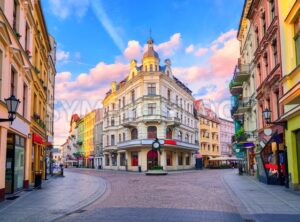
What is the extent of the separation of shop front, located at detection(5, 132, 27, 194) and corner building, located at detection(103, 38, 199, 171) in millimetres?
30402

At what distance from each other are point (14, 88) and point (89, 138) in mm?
70076

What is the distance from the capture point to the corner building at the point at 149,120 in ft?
163

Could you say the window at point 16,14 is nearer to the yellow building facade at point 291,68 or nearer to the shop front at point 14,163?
the shop front at point 14,163

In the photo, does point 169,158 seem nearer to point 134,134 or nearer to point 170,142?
point 170,142

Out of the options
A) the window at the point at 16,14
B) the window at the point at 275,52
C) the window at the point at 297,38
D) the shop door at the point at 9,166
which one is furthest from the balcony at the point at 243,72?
the shop door at the point at 9,166

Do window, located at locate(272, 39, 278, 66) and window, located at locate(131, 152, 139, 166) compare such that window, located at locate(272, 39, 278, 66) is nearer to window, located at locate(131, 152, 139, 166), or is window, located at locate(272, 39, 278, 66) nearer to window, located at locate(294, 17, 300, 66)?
window, located at locate(294, 17, 300, 66)

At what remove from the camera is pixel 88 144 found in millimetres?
86125

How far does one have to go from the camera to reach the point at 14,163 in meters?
16.0

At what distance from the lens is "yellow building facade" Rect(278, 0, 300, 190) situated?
50.6ft

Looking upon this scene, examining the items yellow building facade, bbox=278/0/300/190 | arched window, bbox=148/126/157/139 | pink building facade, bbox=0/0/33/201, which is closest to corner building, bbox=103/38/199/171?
arched window, bbox=148/126/157/139

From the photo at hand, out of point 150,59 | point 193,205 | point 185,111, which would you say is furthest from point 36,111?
point 185,111

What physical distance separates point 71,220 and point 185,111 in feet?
173

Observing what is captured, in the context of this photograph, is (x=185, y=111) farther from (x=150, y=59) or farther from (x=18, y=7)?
(x=18, y=7)

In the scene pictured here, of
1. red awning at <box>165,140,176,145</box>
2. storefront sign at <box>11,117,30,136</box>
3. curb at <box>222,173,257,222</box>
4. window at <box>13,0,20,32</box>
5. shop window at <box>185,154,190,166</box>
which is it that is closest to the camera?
curb at <box>222,173,257,222</box>
